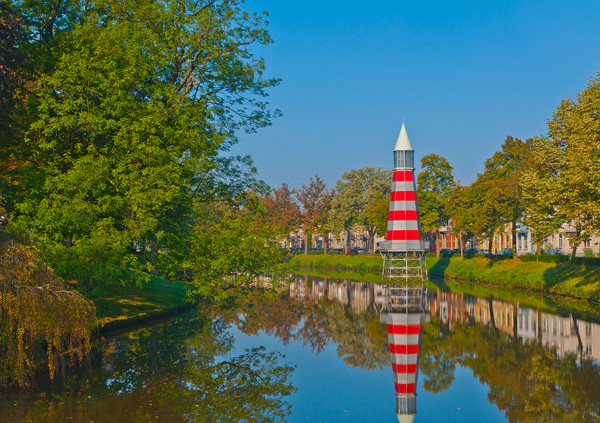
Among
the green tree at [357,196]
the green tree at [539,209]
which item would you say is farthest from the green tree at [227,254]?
the green tree at [357,196]

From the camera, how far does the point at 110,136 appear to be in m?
21.7

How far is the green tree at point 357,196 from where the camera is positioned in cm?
9950

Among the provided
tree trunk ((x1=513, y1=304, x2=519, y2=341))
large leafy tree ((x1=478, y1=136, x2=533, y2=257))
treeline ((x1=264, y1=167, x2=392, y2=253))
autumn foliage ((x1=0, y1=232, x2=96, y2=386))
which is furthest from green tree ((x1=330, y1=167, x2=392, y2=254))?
autumn foliage ((x1=0, y1=232, x2=96, y2=386))

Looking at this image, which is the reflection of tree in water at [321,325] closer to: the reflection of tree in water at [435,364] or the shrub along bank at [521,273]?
the reflection of tree in water at [435,364]

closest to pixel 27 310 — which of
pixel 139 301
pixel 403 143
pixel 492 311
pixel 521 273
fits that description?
pixel 139 301

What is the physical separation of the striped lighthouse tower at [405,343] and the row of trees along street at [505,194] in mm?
6968

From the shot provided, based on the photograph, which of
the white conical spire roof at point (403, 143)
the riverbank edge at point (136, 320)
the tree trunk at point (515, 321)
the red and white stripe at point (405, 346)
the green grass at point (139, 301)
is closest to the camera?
the red and white stripe at point (405, 346)

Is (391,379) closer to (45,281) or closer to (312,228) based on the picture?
(45,281)

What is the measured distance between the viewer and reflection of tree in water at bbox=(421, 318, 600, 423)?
46.5 feet

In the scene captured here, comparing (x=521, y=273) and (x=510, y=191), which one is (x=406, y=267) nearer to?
(x=521, y=273)

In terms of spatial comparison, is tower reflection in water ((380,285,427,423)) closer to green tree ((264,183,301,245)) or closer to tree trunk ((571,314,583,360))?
tree trunk ((571,314,583,360))

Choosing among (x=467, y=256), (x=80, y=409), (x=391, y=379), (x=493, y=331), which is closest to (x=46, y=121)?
(x=80, y=409)

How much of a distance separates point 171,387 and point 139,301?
16649 mm

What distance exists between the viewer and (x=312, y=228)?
107375mm
